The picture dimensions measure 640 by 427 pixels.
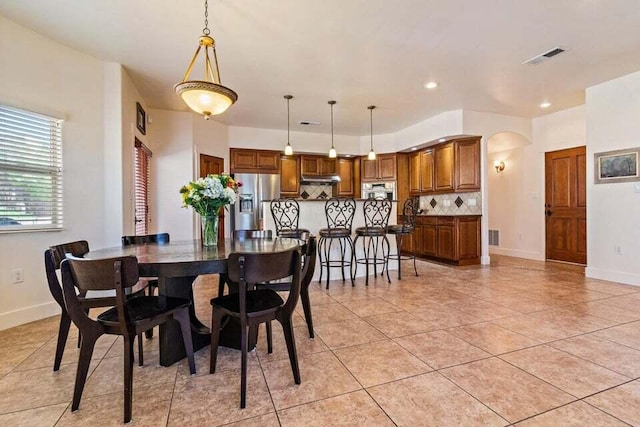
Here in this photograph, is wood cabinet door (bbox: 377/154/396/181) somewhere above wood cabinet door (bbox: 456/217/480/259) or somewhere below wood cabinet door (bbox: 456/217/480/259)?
above

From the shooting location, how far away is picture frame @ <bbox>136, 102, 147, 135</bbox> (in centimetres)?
424

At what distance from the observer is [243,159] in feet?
20.6

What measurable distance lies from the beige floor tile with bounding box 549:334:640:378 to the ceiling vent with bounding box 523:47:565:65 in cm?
286

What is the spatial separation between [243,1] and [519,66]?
3.22 metres

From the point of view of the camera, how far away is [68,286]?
1551 millimetres

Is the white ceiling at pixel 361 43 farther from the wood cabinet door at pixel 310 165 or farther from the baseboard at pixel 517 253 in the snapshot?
the baseboard at pixel 517 253

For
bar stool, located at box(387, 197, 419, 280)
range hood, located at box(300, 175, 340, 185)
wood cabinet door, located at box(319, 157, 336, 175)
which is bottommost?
bar stool, located at box(387, 197, 419, 280)

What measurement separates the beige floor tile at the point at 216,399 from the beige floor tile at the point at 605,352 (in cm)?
208

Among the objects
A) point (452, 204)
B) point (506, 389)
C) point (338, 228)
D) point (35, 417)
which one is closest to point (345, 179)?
point (452, 204)

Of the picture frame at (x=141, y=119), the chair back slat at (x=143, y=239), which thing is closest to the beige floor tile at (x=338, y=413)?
the chair back slat at (x=143, y=239)

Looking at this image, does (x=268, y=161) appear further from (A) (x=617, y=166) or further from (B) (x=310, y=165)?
(A) (x=617, y=166)

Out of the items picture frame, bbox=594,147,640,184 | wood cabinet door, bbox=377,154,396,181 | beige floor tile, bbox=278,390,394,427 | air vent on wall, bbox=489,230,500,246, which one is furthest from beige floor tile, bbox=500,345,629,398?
air vent on wall, bbox=489,230,500,246

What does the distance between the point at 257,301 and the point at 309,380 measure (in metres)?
0.55

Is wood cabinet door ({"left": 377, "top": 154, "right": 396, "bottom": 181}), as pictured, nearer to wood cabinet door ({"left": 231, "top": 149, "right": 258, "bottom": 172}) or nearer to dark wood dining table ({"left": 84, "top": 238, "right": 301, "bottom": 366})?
wood cabinet door ({"left": 231, "top": 149, "right": 258, "bottom": 172})
